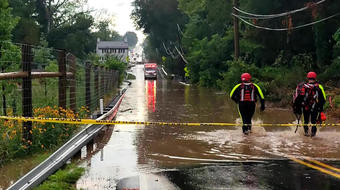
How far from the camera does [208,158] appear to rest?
9.84 m

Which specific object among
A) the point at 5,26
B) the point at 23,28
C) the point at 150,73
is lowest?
the point at 150,73

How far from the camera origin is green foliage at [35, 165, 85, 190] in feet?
22.9

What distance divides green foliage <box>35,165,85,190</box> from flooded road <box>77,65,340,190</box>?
0.15m

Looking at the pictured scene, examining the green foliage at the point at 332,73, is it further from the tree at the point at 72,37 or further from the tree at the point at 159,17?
the tree at the point at 72,37

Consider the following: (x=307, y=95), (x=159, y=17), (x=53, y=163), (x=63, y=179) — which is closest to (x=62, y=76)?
(x=53, y=163)

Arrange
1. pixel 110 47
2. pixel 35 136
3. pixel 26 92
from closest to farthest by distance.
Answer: pixel 26 92
pixel 35 136
pixel 110 47

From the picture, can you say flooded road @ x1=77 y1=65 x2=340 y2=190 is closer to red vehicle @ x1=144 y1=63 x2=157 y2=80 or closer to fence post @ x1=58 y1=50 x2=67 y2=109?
Result: fence post @ x1=58 y1=50 x2=67 y2=109

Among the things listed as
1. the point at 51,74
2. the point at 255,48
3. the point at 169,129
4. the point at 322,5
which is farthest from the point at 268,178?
the point at 255,48

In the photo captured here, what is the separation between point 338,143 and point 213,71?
3486cm

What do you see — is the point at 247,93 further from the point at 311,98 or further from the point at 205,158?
the point at 205,158

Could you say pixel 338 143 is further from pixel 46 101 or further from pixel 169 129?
pixel 46 101

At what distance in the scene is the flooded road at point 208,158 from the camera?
25.1 ft

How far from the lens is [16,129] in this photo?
369 inches

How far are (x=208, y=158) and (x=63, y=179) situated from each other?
3269 mm
